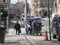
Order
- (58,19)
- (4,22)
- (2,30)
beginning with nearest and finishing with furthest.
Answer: (2,30), (58,19), (4,22)

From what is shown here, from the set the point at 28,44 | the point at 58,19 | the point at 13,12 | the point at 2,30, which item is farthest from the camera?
the point at 13,12

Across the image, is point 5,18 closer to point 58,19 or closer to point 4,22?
point 4,22

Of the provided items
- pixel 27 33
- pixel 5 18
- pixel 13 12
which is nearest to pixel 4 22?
pixel 5 18

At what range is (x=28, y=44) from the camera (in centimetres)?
2020

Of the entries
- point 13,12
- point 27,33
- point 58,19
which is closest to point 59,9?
point 27,33

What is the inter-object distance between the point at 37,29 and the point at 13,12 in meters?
81.2

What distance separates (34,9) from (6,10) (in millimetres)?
74604

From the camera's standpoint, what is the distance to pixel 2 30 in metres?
21.9

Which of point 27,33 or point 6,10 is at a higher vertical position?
point 6,10

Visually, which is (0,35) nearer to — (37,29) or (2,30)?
(2,30)

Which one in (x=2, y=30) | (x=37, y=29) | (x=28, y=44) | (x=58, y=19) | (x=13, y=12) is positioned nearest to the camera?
(x=28, y=44)

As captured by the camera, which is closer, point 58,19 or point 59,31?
point 59,31

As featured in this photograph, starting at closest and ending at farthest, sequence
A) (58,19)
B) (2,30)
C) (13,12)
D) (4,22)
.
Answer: (2,30), (58,19), (4,22), (13,12)

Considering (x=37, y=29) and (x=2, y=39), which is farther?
(x=37, y=29)
